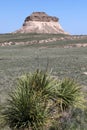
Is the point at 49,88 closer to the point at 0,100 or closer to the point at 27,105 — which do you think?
Result: the point at 27,105

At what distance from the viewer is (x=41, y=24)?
146875 millimetres

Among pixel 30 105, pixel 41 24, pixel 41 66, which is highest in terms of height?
pixel 30 105

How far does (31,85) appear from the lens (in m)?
13.3

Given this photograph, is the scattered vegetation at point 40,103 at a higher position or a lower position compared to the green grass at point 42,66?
higher

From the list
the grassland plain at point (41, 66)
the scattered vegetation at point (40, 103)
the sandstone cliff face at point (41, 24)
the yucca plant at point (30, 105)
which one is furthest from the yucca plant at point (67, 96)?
the sandstone cliff face at point (41, 24)

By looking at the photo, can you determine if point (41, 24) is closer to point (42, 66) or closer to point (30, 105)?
point (42, 66)

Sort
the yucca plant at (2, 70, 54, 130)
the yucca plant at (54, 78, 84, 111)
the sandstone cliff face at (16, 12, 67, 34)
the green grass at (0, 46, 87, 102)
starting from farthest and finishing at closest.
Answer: the sandstone cliff face at (16, 12, 67, 34)
the green grass at (0, 46, 87, 102)
the yucca plant at (54, 78, 84, 111)
the yucca plant at (2, 70, 54, 130)

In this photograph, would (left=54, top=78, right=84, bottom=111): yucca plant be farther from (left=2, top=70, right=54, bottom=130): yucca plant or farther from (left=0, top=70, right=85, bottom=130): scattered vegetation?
(left=2, top=70, right=54, bottom=130): yucca plant

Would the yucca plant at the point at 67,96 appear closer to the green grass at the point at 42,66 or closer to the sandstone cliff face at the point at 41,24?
the green grass at the point at 42,66

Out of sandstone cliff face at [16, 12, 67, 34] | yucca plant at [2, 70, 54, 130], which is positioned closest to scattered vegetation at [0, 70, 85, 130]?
yucca plant at [2, 70, 54, 130]

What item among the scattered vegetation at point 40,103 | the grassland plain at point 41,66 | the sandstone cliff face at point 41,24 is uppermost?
the scattered vegetation at point 40,103

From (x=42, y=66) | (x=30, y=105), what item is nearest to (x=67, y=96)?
(x=30, y=105)

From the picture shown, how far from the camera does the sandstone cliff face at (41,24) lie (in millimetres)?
143000

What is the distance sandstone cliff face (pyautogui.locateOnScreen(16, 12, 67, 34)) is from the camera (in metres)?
143
